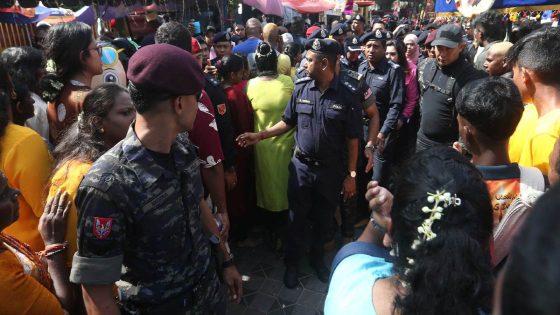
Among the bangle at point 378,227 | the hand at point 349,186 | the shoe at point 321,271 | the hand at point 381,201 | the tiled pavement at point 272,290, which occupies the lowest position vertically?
the tiled pavement at point 272,290

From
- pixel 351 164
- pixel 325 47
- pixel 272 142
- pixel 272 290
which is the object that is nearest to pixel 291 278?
pixel 272 290

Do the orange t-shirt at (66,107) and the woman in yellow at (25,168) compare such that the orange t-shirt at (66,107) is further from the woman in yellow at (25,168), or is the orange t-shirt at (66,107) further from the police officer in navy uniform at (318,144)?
the police officer in navy uniform at (318,144)

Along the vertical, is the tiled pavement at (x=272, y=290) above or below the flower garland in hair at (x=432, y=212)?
below

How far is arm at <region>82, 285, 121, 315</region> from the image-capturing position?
144 centimetres

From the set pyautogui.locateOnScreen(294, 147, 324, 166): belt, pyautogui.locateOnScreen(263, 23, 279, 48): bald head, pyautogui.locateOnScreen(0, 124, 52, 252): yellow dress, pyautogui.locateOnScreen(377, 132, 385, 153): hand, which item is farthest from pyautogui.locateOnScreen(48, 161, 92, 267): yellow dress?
pyautogui.locateOnScreen(263, 23, 279, 48): bald head

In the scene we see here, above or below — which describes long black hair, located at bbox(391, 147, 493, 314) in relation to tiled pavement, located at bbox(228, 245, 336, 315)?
above

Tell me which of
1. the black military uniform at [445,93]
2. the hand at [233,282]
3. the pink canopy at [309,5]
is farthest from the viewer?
the pink canopy at [309,5]

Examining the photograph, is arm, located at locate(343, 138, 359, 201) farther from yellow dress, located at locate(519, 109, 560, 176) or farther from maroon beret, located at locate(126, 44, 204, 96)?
maroon beret, located at locate(126, 44, 204, 96)

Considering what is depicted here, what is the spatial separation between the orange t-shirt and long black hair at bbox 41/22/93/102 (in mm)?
46

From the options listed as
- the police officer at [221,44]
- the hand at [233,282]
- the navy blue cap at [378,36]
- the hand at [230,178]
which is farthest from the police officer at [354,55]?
the hand at [233,282]

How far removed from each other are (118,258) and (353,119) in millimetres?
2168

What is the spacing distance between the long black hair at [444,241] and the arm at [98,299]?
3.54 feet

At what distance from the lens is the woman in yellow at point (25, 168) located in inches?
71.1

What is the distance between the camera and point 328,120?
122 inches
